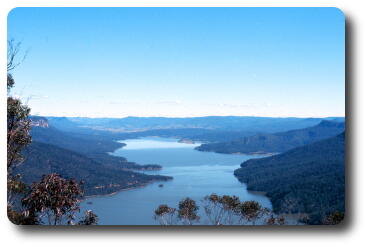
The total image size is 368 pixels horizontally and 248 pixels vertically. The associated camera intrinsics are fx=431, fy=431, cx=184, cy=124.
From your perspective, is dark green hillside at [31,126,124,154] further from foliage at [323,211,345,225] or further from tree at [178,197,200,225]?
foliage at [323,211,345,225]

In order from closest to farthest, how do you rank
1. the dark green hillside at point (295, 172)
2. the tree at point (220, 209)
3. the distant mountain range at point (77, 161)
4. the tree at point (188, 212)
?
the tree at point (220, 209) < the tree at point (188, 212) < the distant mountain range at point (77, 161) < the dark green hillside at point (295, 172)

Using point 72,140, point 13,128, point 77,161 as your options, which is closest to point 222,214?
point 13,128

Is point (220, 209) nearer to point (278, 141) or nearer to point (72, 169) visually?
point (72, 169)

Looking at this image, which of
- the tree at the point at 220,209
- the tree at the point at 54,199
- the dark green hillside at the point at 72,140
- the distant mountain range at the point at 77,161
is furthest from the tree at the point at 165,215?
the dark green hillside at the point at 72,140

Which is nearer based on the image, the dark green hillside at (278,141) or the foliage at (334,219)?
the foliage at (334,219)

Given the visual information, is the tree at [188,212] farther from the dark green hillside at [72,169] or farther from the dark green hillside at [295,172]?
the dark green hillside at [295,172]

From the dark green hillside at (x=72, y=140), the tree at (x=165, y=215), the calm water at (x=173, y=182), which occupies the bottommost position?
the tree at (x=165, y=215)

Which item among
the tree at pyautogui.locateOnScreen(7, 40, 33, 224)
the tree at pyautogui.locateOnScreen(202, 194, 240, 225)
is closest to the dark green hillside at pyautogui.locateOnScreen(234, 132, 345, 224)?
the tree at pyautogui.locateOnScreen(202, 194, 240, 225)

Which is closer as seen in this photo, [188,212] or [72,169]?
[188,212]
